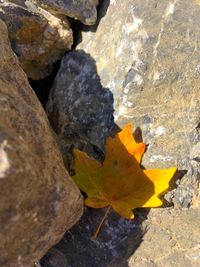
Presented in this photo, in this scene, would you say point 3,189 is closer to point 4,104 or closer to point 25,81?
point 4,104

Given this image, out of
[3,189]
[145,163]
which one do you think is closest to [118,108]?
[145,163]

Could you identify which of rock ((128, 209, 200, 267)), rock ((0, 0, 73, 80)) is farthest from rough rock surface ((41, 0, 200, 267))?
rock ((0, 0, 73, 80))

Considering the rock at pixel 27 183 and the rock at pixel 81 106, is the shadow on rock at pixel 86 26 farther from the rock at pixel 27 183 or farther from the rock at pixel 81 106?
the rock at pixel 27 183

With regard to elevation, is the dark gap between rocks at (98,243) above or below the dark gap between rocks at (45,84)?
below

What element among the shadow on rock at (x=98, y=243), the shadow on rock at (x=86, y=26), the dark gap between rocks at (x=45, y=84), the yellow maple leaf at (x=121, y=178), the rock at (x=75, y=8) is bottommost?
the shadow on rock at (x=98, y=243)

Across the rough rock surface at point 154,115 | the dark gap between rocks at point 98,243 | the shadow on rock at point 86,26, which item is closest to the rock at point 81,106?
the rough rock surface at point 154,115

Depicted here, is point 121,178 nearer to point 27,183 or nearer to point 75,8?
point 27,183

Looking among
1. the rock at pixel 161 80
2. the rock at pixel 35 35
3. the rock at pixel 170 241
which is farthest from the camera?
the rock at pixel 35 35
